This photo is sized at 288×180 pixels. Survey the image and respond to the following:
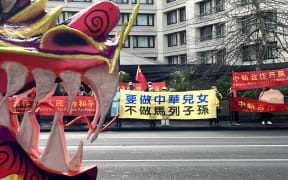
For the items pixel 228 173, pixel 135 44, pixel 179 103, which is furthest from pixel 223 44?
pixel 135 44

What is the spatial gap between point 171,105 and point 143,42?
4010cm

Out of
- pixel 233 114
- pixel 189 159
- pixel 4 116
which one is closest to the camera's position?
pixel 4 116

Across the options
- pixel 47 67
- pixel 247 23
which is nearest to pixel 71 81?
pixel 47 67

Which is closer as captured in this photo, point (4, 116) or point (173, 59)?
point (4, 116)

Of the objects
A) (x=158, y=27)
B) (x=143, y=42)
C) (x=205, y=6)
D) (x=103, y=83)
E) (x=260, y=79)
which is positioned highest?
(x=205, y=6)

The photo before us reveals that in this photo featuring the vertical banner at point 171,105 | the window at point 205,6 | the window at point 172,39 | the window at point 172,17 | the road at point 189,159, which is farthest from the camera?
the window at point 172,39

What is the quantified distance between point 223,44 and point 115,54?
17.2 meters

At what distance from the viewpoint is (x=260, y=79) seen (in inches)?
655

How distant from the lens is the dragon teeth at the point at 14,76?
3.55m

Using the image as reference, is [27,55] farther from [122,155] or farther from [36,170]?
[122,155]

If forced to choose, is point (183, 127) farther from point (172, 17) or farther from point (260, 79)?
point (172, 17)

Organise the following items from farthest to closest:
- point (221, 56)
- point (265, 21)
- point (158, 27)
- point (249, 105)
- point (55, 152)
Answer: point (158, 27)
point (221, 56)
point (265, 21)
point (249, 105)
point (55, 152)

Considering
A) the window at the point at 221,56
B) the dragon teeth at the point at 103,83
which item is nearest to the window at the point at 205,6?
the window at the point at 221,56

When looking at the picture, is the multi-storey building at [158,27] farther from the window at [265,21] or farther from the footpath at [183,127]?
the footpath at [183,127]
